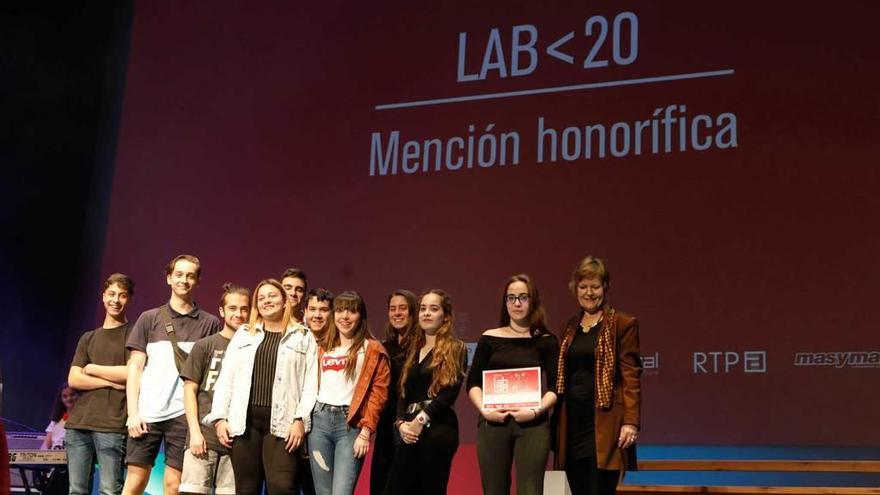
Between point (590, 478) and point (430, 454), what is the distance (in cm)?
63

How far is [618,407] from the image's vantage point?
3623 millimetres

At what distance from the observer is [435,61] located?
5.96 m

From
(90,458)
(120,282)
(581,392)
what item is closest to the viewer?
(581,392)

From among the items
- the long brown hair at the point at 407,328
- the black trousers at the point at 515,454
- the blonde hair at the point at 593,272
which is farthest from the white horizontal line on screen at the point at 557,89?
the black trousers at the point at 515,454

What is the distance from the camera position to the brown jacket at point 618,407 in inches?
140

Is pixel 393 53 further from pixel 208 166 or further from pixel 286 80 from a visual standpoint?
pixel 208 166

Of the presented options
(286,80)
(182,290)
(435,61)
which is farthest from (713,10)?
(182,290)

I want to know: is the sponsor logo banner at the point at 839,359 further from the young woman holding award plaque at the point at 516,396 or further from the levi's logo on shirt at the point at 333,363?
the levi's logo on shirt at the point at 333,363

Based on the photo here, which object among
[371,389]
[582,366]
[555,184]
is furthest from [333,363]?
[555,184]

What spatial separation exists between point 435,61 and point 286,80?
1.03 m

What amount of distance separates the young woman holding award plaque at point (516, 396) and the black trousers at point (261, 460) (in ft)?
2.50

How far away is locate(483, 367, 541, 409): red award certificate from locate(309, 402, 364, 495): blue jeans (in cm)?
57

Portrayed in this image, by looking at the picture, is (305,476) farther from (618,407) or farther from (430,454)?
(618,407)

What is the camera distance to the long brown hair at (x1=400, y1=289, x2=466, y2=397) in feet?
13.0
